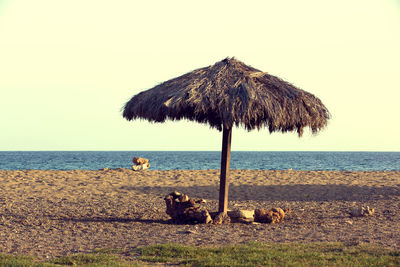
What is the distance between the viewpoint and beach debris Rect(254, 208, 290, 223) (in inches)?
416

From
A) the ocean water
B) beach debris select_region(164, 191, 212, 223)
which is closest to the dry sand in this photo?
beach debris select_region(164, 191, 212, 223)

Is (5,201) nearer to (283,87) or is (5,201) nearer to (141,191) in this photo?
(141,191)

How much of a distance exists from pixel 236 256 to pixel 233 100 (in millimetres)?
3440

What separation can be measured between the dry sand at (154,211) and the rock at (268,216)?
0.25 m

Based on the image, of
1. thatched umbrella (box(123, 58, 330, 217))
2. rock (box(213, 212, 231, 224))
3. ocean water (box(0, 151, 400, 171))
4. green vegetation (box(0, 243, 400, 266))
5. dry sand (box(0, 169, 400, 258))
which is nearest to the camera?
green vegetation (box(0, 243, 400, 266))

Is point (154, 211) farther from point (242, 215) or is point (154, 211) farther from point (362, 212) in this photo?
point (362, 212)

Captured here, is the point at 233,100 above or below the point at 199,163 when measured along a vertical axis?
above

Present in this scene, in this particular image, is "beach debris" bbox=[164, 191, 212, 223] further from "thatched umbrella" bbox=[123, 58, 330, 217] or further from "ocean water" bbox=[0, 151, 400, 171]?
"ocean water" bbox=[0, 151, 400, 171]

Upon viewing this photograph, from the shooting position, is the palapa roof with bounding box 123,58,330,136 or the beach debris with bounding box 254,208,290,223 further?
the beach debris with bounding box 254,208,290,223

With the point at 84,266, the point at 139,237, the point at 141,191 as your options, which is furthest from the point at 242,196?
the point at 84,266

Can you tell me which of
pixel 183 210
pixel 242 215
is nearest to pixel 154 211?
pixel 183 210

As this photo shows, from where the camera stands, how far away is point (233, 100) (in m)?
9.09

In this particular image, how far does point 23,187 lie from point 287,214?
10488mm

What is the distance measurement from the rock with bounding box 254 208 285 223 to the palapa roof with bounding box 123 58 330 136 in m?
1.98
